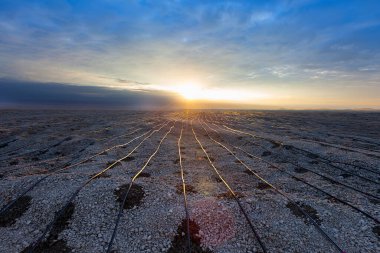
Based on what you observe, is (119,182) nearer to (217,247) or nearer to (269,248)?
(217,247)

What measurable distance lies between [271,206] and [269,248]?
143 inches

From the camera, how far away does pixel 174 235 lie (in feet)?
36.8

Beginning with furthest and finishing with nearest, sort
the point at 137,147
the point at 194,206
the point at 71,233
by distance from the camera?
the point at 137,147 < the point at 194,206 < the point at 71,233

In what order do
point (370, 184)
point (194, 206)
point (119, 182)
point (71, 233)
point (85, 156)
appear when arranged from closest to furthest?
point (71, 233), point (194, 206), point (119, 182), point (370, 184), point (85, 156)

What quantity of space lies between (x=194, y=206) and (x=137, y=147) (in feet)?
58.4

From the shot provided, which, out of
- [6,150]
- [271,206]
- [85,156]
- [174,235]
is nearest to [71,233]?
[174,235]

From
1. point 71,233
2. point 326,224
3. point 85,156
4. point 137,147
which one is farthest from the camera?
point 137,147

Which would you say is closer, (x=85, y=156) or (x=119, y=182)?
(x=119, y=182)

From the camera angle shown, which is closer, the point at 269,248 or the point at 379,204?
the point at 269,248

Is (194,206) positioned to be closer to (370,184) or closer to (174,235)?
(174,235)

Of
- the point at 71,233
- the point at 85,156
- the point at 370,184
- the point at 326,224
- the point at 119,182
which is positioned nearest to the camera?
the point at 71,233

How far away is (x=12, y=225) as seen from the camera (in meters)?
11.7

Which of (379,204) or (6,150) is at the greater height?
(379,204)

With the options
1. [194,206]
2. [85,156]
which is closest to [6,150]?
[85,156]
